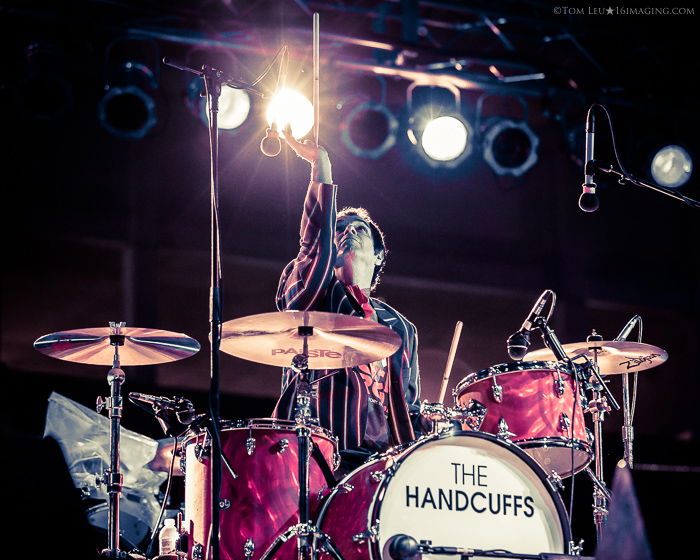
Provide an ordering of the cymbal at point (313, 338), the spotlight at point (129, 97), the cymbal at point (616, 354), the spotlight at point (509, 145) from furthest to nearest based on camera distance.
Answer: the spotlight at point (509, 145)
the spotlight at point (129, 97)
the cymbal at point (616, 354)
the cymbal at point (313, 338)

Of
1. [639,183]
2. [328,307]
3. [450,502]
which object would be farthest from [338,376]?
[639,183]

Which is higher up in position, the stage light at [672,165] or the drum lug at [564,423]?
the stage light at [672,165]

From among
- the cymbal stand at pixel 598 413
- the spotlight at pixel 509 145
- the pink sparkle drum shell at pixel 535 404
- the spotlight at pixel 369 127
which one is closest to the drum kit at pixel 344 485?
the pink sparkle drum shell at pixel 535 404

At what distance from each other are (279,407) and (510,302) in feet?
15.3

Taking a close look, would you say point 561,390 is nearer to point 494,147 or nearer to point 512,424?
point 512,424

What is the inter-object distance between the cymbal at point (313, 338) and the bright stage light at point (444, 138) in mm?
3260

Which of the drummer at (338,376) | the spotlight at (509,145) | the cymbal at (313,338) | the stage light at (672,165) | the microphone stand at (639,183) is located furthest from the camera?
the stage light at (672,165)

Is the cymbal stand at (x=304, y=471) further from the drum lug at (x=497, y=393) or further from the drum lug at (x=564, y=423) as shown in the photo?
the drum lug at (x=564, y=423)

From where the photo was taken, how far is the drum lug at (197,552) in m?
3.83

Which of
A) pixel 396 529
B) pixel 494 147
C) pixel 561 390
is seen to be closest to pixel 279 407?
pixel 396 529

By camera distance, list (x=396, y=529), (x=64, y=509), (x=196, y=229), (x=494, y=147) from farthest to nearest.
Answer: (x=196, y=229) < (x=494, y=147) < (x=396, y=529) < (x=64, y=509)

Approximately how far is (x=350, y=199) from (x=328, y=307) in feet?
12.0

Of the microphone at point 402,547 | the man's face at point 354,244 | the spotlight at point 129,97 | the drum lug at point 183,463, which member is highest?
the spotlight at point 129,97

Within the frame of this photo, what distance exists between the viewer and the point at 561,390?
14.9 ft
